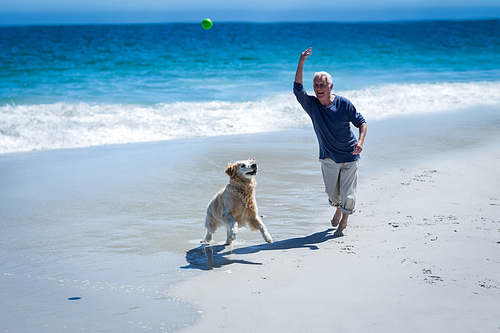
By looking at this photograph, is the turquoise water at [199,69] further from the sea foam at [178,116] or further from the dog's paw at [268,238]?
the dog's paw at [268,238]

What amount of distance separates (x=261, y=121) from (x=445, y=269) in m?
8.98

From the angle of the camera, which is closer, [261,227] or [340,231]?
[261,227]

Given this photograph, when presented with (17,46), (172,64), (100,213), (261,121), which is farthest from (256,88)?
(17,46)

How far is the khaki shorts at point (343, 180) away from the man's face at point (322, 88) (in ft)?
2.28

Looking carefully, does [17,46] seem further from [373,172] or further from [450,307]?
[450,307]

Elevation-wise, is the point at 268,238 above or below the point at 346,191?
below

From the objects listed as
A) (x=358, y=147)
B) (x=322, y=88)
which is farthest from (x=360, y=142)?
(x=322, y=88)

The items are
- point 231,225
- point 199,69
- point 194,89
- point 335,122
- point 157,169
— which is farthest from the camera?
point 199,69

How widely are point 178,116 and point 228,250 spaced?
8.51 m

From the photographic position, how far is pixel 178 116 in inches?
498

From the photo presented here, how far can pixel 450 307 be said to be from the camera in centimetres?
312

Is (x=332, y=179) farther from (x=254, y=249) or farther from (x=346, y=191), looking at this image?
(x=254, y=249)

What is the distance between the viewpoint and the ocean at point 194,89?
37.3ft

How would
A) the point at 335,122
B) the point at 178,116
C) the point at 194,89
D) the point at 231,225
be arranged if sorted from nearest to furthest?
the point at 231,225 → the point at 335,122 → the point at 178,116 → the point at 194,89
